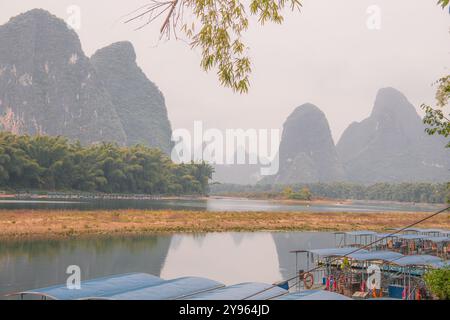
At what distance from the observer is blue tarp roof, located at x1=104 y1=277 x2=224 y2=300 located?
8.05 m

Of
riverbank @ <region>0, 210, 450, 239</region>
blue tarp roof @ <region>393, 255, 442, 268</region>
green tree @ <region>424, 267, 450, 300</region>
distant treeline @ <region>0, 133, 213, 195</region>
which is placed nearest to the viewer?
green tree @ <region>424, 267, 450, 300</region>

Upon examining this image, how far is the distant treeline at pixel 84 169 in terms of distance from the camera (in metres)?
69.0

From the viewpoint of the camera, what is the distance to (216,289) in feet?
29.8

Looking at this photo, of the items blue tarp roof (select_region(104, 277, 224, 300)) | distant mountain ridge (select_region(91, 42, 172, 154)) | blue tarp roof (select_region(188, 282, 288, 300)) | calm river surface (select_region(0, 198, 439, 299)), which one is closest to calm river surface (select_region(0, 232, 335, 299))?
calm river surface (select_region(0, 198, 439, 299))

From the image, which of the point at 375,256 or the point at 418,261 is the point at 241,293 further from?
the point at 375,256

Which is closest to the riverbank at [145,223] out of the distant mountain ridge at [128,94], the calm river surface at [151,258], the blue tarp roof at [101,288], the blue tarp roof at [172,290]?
the calm river surface at [151,258]

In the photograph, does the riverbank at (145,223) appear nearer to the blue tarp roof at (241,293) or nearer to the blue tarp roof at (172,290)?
the blue tarp roof at (241,293)

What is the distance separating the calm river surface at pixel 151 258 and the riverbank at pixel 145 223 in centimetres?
265

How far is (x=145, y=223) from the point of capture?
1453 inches

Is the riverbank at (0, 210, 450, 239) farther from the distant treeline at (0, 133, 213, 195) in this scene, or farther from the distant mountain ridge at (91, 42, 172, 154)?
the distant mountain ridge at (91, 42, 172, 154)

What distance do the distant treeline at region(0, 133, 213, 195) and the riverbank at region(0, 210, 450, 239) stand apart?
32815 millimetres

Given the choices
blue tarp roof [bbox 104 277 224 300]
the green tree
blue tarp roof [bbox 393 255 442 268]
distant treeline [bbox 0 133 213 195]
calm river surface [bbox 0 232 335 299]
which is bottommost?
calm river surface [bbox 0 232 335 299]

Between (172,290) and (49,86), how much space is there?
162073mm
